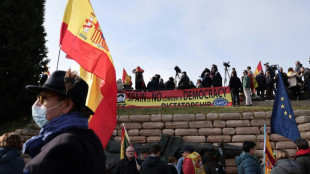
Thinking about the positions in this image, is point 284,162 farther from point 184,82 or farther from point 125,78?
point 125,78

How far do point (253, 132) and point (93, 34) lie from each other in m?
9.54

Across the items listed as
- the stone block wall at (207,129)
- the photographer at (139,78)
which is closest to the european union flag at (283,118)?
the stone block wall at (207,129)

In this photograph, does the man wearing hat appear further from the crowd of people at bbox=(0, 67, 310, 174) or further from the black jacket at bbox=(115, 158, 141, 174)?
the crowd of people at bbox=(0, 67, 310, 174)

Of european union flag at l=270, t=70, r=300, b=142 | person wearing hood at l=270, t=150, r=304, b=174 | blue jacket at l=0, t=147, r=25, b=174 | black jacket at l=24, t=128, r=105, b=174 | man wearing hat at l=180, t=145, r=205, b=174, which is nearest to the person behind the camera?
black jacket at l=24, t=128, r=105, b=174

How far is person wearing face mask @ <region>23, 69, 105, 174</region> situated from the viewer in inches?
69.4

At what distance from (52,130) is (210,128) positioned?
41.7 ft

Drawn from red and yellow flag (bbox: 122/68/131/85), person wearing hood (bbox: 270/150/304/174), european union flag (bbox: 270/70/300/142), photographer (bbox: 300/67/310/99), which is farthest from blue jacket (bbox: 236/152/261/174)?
red and yellow flag (bbox: 122/68/131/85)

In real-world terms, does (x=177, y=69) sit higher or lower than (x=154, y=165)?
higher

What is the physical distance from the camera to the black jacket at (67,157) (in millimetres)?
1740

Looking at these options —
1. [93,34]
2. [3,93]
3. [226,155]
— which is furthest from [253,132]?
[3,93]

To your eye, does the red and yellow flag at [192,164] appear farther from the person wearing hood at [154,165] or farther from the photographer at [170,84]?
the photographer at [170,84]

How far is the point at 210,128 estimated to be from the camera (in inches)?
564

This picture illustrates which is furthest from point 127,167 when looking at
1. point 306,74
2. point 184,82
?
point 306,74

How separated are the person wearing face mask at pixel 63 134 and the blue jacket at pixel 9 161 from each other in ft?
8.21
